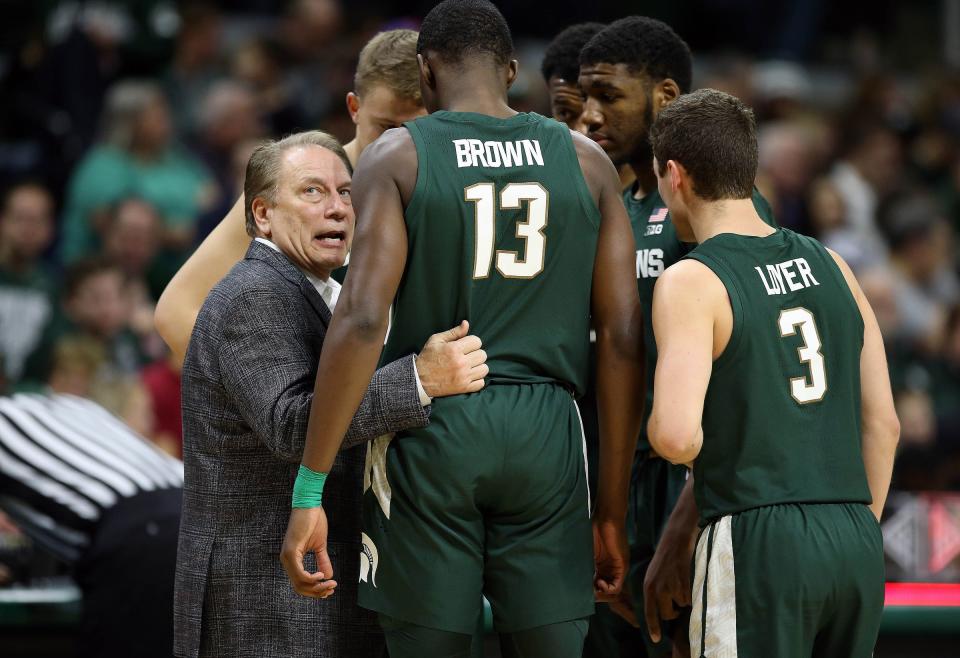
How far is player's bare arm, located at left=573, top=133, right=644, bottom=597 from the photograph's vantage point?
10.6 feet

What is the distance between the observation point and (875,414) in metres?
3.27

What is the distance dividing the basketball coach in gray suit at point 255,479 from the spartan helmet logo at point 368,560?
220 millimetres

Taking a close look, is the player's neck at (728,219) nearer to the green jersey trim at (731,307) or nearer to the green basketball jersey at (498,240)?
the green jersey trim at (731,307)

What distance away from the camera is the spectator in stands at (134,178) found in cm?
813

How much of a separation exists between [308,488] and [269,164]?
36.2 inches

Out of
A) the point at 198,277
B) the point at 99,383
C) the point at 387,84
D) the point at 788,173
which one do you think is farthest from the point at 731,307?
the point at 788,173

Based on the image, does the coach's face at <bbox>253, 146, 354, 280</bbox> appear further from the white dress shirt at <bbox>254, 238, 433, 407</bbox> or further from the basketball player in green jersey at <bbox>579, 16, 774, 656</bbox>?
the basketball player in green jersey at <bbox>579, 16, 774, 656</bbox>

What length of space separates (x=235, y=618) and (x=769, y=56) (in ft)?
29.3

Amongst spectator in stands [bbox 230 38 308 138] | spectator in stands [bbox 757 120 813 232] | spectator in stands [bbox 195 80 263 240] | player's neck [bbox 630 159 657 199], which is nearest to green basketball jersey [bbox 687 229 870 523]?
player's neck [bbox 630 159 657 199]

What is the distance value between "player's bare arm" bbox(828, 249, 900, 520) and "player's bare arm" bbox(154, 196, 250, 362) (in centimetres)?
172

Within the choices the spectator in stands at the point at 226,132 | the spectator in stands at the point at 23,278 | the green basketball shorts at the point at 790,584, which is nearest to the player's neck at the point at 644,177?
the green basketball shorts at the point at 790,584

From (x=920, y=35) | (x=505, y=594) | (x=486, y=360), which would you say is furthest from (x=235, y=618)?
(x=920, y=35)

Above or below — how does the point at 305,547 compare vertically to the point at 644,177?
below

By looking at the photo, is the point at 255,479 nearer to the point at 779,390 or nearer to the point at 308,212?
the point at 308,212
